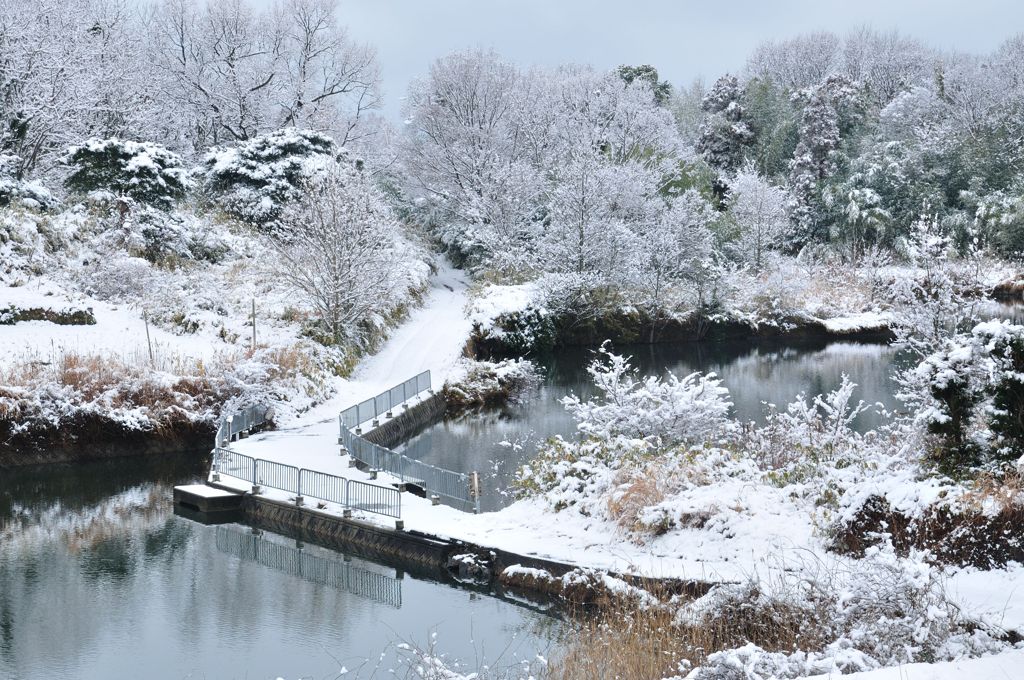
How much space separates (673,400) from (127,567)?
9.49 meters

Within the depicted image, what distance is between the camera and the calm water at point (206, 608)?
11.4 meters

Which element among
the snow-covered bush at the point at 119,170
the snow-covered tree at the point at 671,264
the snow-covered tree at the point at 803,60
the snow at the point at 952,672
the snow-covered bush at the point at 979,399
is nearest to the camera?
the snow at the point at 952,672

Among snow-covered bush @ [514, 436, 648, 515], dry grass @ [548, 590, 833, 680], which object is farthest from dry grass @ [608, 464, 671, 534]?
dry grass @ [548, 590, 833, 680]

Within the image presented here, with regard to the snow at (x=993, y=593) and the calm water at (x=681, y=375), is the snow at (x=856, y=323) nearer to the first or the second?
the calm water at (x=681, y=375)

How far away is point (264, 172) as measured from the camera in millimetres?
38656

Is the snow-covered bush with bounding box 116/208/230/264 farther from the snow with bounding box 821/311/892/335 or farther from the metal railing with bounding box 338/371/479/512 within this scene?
the snow with bounding box 821/311/892/335

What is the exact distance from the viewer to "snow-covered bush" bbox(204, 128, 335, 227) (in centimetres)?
3844

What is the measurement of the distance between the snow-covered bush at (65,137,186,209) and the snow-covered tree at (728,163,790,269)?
29014 millimetres

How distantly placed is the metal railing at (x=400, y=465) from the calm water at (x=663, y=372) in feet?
2.93

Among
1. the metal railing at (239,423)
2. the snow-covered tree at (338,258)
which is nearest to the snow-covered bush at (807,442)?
the metal railing at (239,423)

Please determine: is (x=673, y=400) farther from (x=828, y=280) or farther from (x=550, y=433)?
(x=828, y=280)

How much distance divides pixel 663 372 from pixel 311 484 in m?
19.2

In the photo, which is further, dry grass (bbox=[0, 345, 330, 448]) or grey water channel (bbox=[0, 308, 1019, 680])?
dry grass (bbox=[0, 345, 330, 448])

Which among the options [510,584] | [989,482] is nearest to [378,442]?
[510,584]
